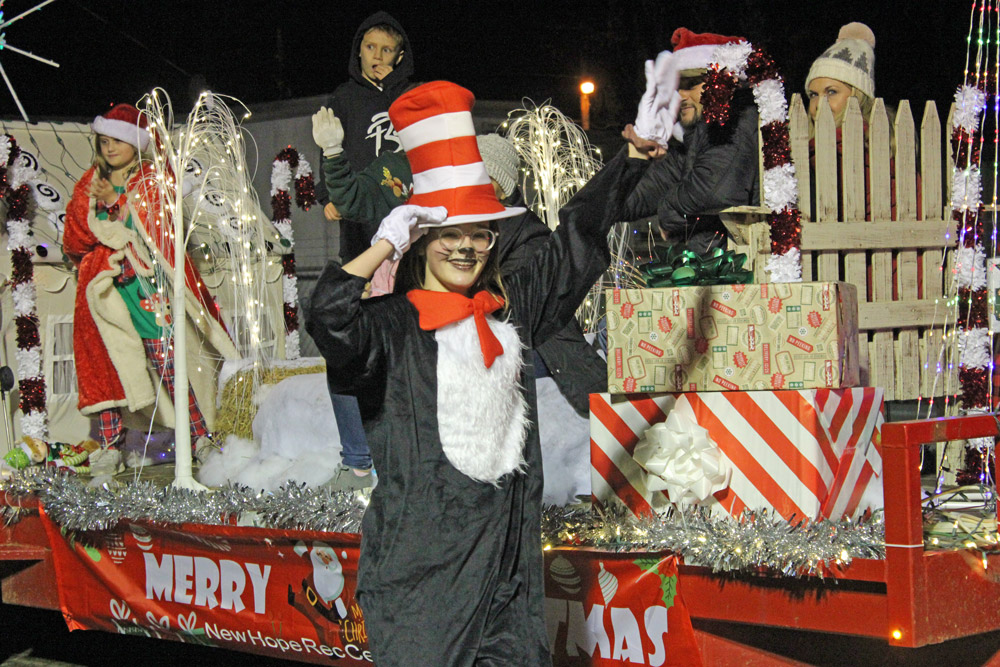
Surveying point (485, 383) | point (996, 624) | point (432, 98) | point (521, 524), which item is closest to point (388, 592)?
point (521, 524)

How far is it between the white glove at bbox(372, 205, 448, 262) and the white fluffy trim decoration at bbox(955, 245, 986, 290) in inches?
124

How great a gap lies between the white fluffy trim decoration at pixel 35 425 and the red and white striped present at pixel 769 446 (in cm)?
349

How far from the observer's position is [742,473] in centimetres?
371

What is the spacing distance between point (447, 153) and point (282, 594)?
2.03 m

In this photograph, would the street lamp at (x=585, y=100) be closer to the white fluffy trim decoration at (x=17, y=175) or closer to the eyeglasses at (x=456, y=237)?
the white fluffy trim decoration at (x=17, y=175)

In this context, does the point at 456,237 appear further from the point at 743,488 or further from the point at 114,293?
the point at 114,293

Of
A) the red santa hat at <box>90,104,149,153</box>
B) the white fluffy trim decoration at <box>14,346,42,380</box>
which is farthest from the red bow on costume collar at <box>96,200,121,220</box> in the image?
the white fluffy trim decoration at <box>14,346,42,380</box>

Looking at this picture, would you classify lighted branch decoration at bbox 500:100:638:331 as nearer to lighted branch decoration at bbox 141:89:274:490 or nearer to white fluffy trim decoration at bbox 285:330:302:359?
lighted branch decoration at bbox 141:89:274:490

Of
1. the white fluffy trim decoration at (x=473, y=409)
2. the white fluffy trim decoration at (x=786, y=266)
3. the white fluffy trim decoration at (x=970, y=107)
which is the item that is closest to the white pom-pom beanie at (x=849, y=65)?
the white fluffy trim decoration at (x=970, y=107)

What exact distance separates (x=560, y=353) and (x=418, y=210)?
1.90 m

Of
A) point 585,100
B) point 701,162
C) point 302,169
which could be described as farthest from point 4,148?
point 585,100

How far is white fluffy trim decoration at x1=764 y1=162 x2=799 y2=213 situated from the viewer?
4523 mm

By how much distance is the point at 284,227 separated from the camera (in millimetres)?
8227

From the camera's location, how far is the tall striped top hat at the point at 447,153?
9.03 feet
